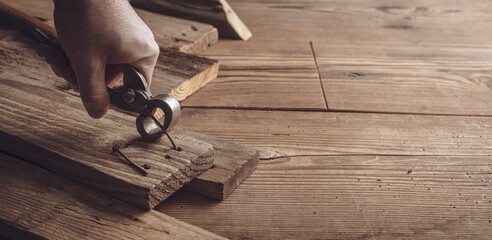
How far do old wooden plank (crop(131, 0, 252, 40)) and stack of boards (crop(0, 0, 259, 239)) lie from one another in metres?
0.84

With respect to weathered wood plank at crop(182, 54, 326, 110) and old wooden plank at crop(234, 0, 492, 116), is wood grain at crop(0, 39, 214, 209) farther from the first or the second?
old wooden plank at crop(234, 0, 492, 116)

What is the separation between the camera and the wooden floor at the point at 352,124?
3.97 feet

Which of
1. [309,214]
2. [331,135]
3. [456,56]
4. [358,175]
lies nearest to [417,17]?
[456,56]

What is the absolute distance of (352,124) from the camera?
5.23 feet

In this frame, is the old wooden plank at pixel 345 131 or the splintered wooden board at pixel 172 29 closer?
the old wooden plank at pixel 345 131

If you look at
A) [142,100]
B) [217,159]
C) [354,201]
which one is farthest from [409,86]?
[142,100]

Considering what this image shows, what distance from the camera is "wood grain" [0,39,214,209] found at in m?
1.16

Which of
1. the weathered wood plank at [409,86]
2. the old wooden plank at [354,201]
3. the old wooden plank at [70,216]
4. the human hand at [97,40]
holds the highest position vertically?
the human hand at [97,40]

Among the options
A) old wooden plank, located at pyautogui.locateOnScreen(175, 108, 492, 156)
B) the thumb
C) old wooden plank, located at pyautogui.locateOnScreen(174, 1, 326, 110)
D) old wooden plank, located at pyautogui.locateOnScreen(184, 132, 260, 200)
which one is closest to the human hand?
the thumb

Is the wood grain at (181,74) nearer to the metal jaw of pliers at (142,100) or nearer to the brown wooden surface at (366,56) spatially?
the brown wooden surface at (366,56)

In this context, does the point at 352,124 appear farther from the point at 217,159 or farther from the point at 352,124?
the point at 217,159

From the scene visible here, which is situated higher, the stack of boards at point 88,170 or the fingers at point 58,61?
the fingers at point 58,61

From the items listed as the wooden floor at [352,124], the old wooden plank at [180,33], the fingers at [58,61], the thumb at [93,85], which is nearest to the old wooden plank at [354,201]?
the wooden floor at [352,124]

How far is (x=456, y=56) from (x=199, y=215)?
1.42 meters
